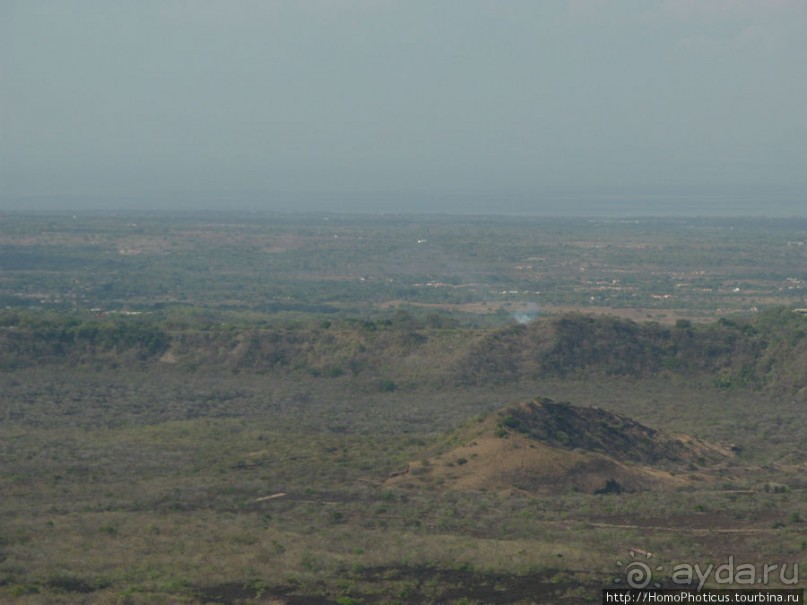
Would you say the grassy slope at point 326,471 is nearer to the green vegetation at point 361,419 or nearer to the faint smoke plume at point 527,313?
the green vegetation at point 361,419

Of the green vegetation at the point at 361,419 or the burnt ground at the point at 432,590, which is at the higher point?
the burnt ground at the point at 432,590

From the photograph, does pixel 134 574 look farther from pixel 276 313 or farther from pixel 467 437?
pixel 276 313

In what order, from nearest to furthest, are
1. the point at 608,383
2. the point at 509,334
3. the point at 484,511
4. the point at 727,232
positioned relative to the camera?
the point at 484,511
the point at 608,383
the point at 509,334
the point at 727,232

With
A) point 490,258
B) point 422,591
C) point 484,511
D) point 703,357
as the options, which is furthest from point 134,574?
point 490,258

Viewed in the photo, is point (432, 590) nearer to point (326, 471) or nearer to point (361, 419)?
point (326, 471)

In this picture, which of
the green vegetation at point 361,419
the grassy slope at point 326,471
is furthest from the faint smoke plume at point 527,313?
the grassy slope at point 326,471

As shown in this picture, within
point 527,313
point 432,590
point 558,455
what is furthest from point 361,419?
point 527,313

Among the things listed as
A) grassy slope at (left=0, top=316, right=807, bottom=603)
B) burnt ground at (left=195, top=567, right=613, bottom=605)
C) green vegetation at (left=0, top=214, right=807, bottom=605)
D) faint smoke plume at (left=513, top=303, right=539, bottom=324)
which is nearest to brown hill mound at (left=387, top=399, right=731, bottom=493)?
green vegetation at (left=0, top=214, right=807, bottom=605)

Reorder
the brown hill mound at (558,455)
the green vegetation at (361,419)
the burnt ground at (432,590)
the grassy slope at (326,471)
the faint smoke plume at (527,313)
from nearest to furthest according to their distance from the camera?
the burnt ground at (432,590) < the grassy slope at (326,471) < the green vegetation at (361,419) < the brown hill mound at (558,455) < the faint smoke plume at (527,313)
